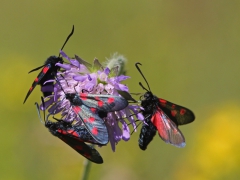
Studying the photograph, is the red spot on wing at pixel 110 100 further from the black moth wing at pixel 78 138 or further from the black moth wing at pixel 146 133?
the black moth wing at pixel 146 133

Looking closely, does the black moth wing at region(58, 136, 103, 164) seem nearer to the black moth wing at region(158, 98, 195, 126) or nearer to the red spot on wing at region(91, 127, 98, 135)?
the red spot on wing at region(91, 127, 98, 135)

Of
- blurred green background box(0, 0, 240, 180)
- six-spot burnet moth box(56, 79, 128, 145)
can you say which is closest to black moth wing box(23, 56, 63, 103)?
six-spot burnet moth box(56, 79, 128, 145)

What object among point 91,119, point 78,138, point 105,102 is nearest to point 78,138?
point 78,138

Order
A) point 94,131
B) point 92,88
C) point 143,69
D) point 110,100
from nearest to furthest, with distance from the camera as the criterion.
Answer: point 94,131 < point 110,100 < point 92,88 < point 143,69

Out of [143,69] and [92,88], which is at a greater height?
[143,69]

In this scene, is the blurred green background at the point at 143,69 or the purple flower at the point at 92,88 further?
the blurred green background at the point at 143,69

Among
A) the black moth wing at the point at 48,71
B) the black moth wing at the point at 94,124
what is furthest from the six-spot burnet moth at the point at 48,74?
the black moth wing at the point at 94,124

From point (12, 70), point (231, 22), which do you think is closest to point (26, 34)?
point (12, 70)

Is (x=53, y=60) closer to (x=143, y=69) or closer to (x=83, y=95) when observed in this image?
(x=83, y=95)
